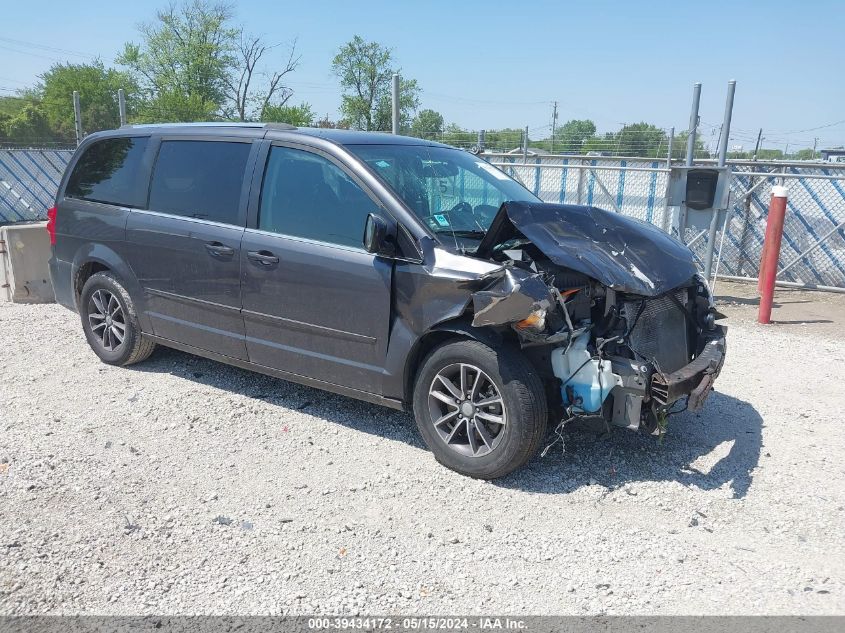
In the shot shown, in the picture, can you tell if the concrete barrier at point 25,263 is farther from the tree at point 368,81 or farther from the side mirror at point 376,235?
the tree at point 368,81

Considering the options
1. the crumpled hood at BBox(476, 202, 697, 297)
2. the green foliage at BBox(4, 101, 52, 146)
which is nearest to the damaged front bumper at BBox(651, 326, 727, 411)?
the crumpled hood at BBox(476, 202, 697, 297)

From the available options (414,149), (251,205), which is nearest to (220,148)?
(251,205)

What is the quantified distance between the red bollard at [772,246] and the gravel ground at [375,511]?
290 cm

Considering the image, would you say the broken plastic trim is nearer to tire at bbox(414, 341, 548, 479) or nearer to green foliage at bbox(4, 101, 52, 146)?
tire at bbox(414, 341, 548, 479)

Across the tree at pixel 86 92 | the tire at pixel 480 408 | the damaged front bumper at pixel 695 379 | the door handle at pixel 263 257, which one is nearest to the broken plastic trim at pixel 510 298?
the tire at pixel 480 408

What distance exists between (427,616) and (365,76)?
5284 cm

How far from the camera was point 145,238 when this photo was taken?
216 inches

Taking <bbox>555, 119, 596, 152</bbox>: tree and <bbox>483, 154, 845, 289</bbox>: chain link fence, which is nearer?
<bbox>483, 154, 845, 289</bbox>: chain link fence

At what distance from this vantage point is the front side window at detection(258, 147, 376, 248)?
452 centimetres

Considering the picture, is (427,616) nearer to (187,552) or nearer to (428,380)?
(187,552)

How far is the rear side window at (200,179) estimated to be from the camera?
199 inches

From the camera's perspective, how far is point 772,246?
8148mm

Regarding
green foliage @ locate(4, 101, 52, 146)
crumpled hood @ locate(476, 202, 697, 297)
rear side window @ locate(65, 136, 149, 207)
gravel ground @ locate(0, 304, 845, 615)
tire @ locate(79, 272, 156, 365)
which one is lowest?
gravel ground @ locate(0, 304, 845, 615)

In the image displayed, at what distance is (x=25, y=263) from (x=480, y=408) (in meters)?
6.78
